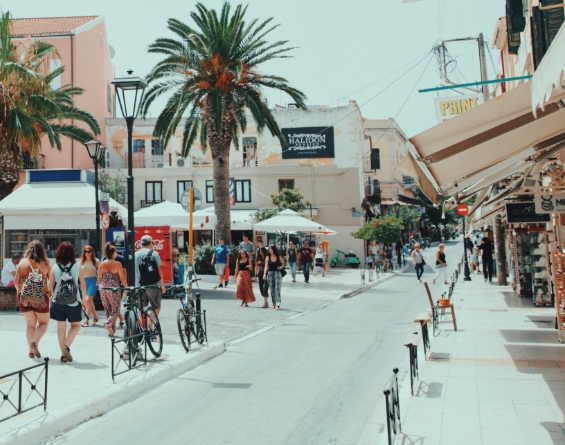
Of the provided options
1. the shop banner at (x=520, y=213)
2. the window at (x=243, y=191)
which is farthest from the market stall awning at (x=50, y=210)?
the window at (x=243, y=191)

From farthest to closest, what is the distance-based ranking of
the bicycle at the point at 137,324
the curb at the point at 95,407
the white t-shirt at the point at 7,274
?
the white t-shirt at the point at 7,274 < the bicycle at the point at 137,324 < the curb at the point at 95,407

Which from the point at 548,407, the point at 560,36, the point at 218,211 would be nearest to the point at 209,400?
the point at 548,407

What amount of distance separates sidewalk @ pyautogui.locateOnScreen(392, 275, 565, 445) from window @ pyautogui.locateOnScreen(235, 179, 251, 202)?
101ft

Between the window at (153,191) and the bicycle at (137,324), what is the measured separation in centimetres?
3447

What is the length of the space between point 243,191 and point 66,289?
112ft

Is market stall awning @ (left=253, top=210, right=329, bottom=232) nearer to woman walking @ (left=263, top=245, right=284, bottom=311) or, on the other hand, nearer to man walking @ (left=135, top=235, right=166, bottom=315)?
woman walking @ (left=263, top=245, right=284, bottom=311)

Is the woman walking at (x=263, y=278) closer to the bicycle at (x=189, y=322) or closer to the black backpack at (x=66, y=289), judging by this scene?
the bicycle at (x=189, y=322)

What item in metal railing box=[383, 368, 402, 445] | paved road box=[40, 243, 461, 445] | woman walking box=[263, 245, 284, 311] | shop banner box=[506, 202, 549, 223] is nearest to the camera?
metal railing box=[383, 368, 402, 445]

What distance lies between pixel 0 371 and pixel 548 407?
6755 mm

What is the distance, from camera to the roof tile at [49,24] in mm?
46125

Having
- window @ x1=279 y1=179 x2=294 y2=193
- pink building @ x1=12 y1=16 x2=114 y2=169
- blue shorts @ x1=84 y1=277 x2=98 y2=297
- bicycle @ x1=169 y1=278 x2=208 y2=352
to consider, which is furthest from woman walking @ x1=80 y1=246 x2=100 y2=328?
pink building @ x1=12 y1=16 x2=114 y2=169

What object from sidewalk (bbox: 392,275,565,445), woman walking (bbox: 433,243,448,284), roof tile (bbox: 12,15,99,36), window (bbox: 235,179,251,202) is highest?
roof tile (bbox: 12,15,99,36)

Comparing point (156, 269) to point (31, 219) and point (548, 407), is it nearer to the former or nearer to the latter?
point (548, 407)

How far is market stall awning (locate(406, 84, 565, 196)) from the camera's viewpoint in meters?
6.58
